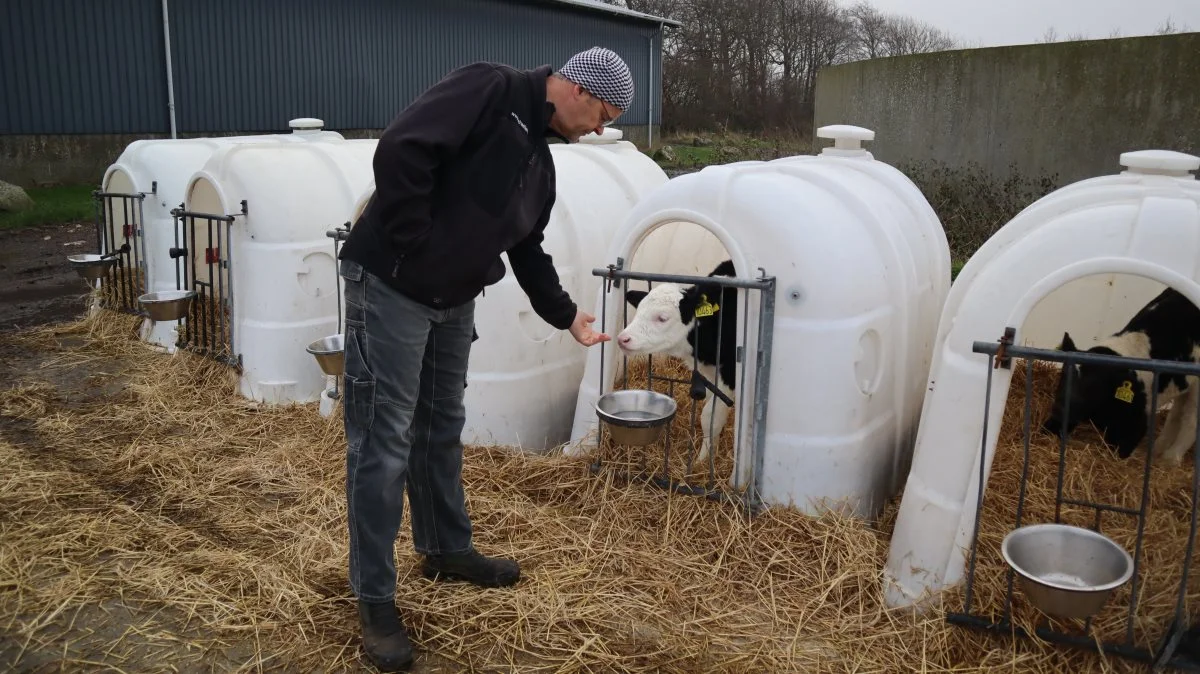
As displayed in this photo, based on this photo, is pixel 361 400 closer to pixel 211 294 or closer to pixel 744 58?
pixel 211 294

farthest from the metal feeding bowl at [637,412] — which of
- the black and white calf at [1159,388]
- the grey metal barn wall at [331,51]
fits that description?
the grey metal barn wall at [331,51]

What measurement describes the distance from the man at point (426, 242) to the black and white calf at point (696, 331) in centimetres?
149

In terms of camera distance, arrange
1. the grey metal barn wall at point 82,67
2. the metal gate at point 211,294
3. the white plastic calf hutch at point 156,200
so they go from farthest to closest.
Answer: the grey metal barn wall at point 82,67 < the white plastic calf hutch at point 156,200 < the metal gate at point 211,294

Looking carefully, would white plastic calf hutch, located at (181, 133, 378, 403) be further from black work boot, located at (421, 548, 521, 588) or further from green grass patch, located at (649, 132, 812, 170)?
green grass patch, located at (649, 132, 812, 170)

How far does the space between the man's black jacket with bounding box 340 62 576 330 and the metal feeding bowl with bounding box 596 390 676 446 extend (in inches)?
48.7

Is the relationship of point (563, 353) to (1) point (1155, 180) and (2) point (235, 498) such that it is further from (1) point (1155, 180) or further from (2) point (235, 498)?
(1) point (1155, 180)

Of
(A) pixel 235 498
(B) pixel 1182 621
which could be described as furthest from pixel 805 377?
(A) pixel 235 498

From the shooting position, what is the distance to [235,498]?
4.62 meters

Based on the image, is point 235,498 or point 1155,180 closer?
point 1155,180

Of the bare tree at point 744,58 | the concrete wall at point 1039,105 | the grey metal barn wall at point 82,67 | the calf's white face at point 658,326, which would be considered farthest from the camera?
the bare tree at point 744,58

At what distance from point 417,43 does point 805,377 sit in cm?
1827

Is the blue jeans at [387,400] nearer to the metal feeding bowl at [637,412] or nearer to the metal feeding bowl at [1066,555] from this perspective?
the metal feeding bowl at [637,412]

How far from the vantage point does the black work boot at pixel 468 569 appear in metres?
3.51

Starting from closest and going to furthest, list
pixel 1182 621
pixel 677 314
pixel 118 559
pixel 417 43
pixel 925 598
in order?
pixel 1182 621 < pixel 925 598 < pixel 118 559 < pixel 677 314 < pixel 417 43
